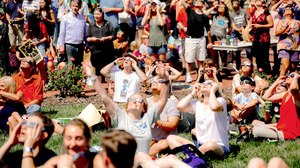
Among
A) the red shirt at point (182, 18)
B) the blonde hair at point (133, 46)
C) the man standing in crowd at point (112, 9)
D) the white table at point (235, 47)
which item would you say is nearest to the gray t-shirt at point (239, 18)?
the white table at point (235, 47)

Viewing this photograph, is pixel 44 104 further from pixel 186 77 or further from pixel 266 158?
pixel 266 158

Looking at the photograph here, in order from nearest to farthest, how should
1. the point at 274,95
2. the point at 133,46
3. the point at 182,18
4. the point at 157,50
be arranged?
the point at 274,95, the point at 157,50, the point at 133,46, the point at 182,18

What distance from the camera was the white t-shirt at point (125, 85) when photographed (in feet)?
39.2

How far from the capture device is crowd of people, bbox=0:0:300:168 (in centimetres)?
685

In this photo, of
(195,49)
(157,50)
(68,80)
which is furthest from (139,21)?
(68,80)

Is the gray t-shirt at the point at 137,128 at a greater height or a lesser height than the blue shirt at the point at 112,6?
lesser

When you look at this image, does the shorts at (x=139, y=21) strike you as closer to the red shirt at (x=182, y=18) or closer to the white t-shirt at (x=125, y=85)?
the red shirt at (x=182, y=18)

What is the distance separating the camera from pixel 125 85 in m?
12.0

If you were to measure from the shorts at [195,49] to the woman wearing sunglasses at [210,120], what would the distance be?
645 cm

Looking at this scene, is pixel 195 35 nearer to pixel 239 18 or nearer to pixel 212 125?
pixel 239 18

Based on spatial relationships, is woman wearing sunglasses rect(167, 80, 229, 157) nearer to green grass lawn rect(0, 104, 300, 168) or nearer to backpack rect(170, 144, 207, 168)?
green grass lawn rect(0, 104, 300, 168)

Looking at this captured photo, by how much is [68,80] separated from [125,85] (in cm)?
291

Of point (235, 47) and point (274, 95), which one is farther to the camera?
point (235, 47)

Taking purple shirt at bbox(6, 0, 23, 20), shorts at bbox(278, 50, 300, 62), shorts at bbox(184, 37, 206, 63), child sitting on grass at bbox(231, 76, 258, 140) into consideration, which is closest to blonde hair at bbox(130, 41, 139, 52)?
shorts at bbox(184, 37, 206, 63)
